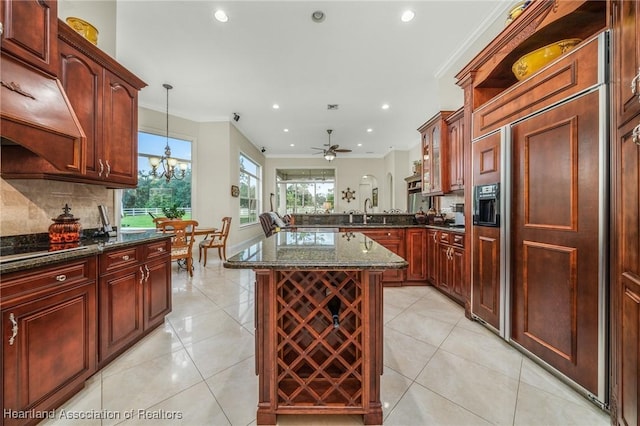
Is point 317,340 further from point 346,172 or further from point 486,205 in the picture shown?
point 346,172

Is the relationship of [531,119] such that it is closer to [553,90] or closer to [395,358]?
[553,90]

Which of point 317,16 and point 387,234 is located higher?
point 317,16

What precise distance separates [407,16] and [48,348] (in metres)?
4.06

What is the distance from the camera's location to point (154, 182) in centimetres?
533

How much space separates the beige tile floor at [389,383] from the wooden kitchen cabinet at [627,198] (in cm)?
42

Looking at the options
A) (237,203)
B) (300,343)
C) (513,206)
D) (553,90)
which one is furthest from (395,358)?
(237,203)

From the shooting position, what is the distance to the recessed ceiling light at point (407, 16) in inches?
105

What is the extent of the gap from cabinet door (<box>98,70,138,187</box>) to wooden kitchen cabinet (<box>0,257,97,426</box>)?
97 cm

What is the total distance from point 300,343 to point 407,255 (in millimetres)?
2561

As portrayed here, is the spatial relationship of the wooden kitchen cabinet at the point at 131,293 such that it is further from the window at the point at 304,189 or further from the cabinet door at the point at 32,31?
the window at the point at 304,189

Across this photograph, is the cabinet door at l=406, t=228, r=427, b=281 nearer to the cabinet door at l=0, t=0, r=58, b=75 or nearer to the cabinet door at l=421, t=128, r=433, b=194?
the cabinet door at l=421, t=128, r=433, b=194

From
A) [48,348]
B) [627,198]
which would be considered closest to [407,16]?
[627,198]

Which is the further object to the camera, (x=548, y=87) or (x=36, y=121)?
(x=548, y=87)

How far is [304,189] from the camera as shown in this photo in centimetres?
996
